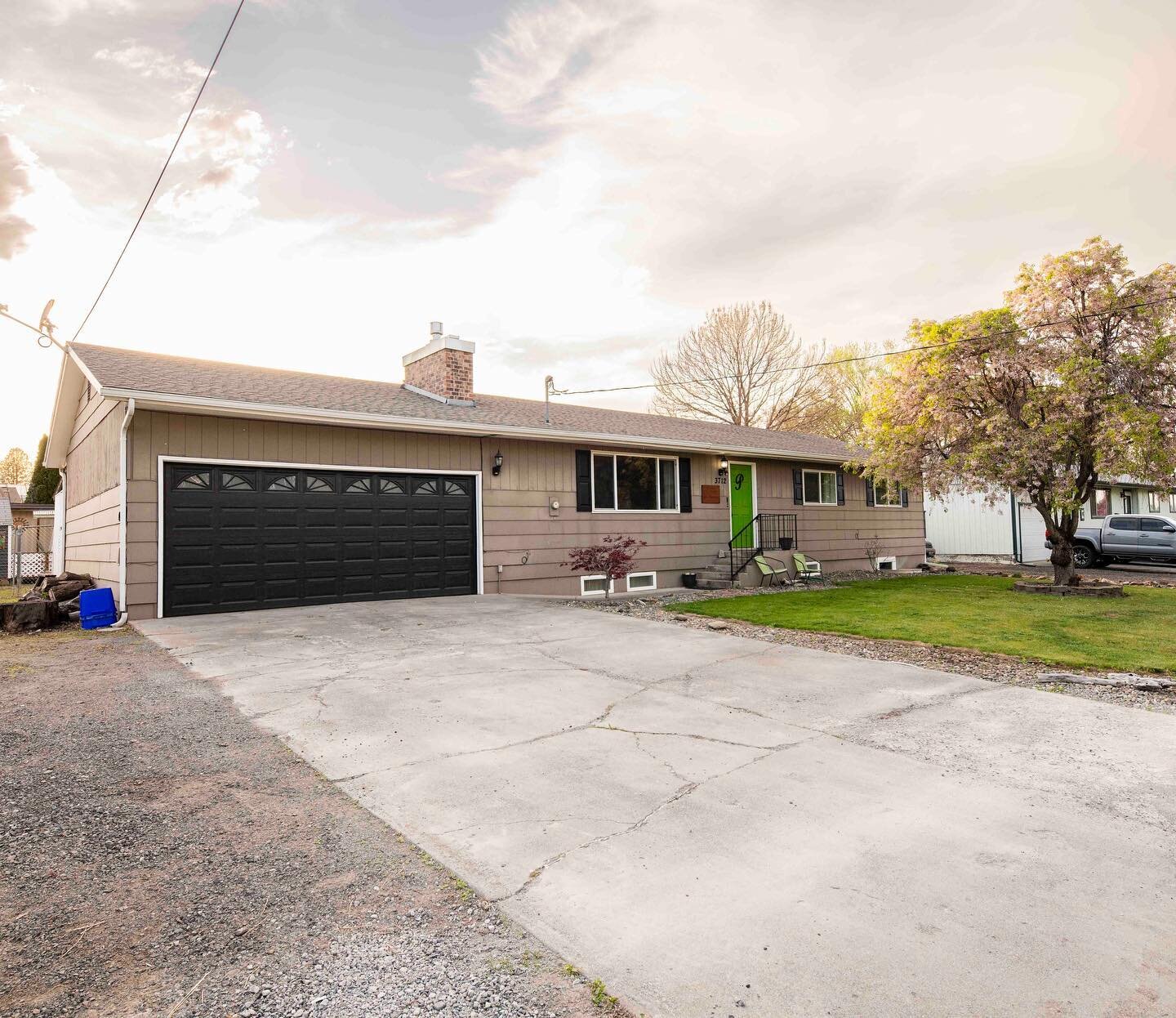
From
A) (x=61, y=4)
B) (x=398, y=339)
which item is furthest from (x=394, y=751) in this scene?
(x=398, y=339)

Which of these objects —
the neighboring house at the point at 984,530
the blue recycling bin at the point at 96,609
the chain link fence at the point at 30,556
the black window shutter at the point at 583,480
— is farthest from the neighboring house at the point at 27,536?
the neighboring house at the point at 984,530

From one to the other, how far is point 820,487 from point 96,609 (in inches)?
582

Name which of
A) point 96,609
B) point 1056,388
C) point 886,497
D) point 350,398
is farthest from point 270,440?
point 886,497

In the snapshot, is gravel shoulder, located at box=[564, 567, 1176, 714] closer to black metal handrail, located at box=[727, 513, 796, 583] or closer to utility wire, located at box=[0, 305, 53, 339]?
black metal handrail, located at box=[727, 513, 796, 583]

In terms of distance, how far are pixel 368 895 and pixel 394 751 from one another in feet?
4.92

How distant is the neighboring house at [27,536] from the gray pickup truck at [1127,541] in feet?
93.0

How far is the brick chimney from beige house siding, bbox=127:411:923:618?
1.64m

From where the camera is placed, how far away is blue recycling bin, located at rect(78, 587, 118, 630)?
8211 mm

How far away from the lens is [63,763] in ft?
11.6

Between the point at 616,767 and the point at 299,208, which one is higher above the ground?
the point at 299,208

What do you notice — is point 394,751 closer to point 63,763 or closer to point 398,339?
point 63,763

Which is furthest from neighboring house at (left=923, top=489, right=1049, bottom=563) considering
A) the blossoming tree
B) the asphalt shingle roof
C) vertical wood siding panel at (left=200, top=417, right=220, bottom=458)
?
vertical wood siding panel at (left=200, top=417, right=220, bottom=458)

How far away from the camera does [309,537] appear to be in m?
9.62

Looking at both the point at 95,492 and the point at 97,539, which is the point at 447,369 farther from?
the point at 97,539
